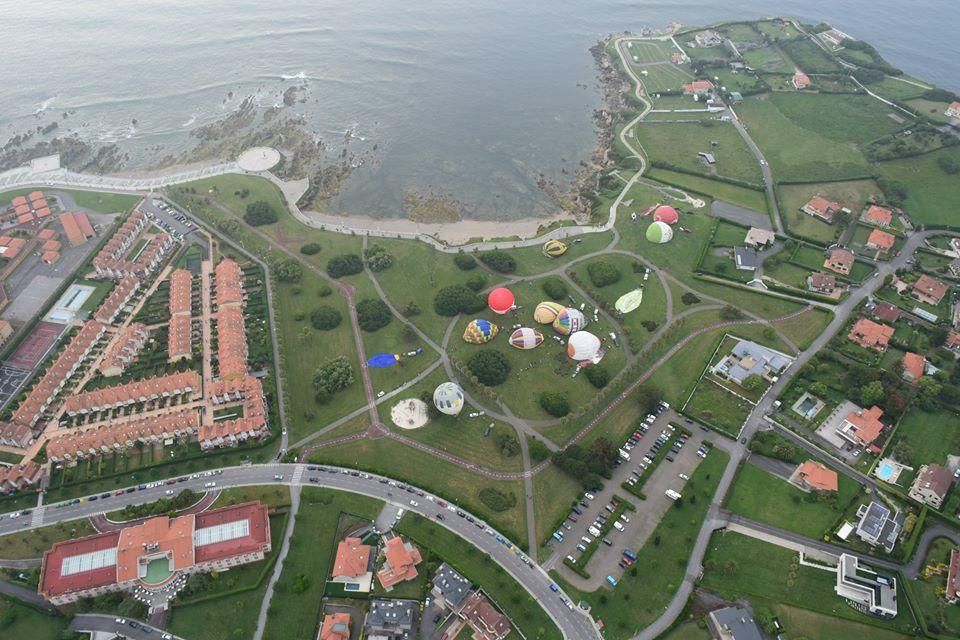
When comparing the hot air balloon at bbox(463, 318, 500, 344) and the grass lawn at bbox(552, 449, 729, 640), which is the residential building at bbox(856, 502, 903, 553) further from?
the hot air balloon at bbox(463, 318, 500, 344)

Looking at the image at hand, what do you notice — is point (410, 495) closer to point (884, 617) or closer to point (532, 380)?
point (532, 380)

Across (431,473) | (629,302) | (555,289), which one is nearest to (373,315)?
(555,289)

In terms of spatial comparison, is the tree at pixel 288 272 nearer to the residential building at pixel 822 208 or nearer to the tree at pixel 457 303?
the tree at pixel 457 303

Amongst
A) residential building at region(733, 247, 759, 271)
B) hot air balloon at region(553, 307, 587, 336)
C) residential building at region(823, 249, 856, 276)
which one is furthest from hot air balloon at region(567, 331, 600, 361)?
residential building at region(823, 249, 856, 276)

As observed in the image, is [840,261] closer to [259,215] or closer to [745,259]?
[745,259]

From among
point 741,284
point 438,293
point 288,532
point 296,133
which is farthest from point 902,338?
point 296,133
